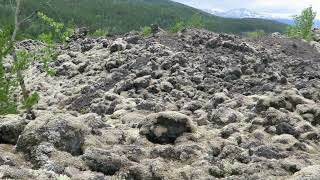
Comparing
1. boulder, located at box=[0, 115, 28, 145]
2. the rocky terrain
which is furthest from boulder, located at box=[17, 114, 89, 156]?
boulder, located at box=[0, 115, 28, 145]

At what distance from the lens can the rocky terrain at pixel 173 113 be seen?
18594 millimetres

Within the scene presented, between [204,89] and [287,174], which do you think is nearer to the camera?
[287,174]

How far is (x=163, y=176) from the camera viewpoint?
18.9m

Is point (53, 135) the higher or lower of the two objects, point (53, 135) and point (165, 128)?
the higher

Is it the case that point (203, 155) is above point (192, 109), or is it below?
above

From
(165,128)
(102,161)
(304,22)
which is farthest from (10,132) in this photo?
(304,22)

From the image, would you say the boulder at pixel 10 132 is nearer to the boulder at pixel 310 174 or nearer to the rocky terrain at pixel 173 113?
the rocky terrain at pixel 173 113

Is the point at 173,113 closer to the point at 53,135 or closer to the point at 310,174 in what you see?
the point at 53,135

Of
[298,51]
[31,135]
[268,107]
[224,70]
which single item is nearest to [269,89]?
[224,70]

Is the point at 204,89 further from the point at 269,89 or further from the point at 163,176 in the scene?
the point at 163,176

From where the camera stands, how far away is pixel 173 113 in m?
22.7

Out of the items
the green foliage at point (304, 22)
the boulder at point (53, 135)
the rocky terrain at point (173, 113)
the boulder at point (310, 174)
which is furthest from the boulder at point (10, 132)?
the green foliage at point (304, 22)

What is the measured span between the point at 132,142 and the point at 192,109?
861cm

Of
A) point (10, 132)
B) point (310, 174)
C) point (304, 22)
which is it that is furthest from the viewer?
point (304, 22)
